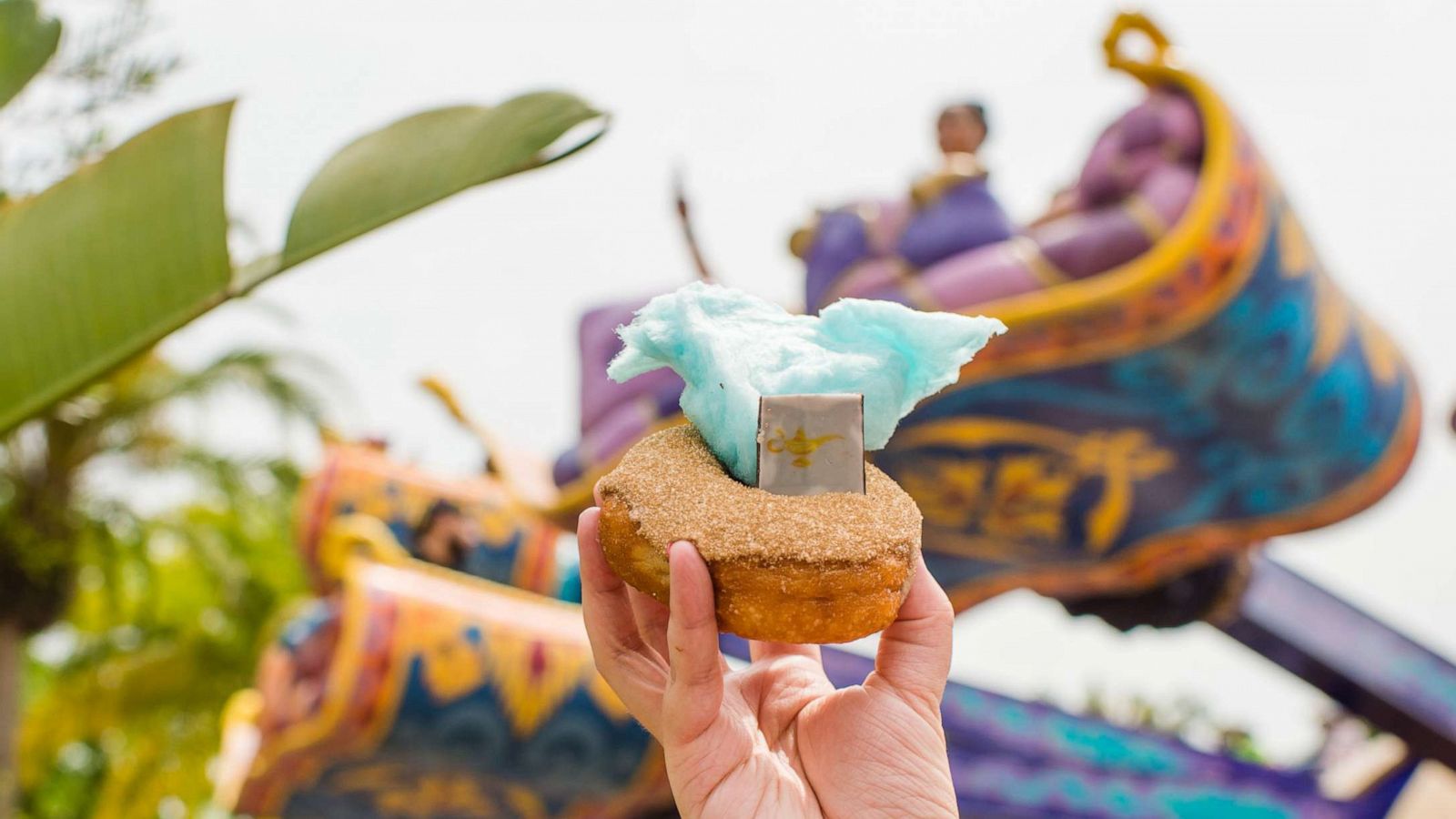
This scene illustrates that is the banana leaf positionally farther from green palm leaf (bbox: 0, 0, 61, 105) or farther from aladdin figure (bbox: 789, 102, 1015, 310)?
aladdin figure (bbox: 789, 102, 1015, 310)

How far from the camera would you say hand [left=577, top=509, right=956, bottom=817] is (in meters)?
1.08

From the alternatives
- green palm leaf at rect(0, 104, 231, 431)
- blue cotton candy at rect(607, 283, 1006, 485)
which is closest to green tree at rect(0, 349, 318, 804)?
green palm leaf at rect(0, 104, 231, 431)

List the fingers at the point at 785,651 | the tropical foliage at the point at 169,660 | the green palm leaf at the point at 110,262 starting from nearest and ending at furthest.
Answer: the fingers at the point at 785,651 → the green palm leaf at the point at 110,262 → the tropical foliage at the point at 169,660

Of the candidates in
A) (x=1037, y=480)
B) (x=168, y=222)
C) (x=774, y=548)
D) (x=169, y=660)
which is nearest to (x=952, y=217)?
(x=1037, y=480)

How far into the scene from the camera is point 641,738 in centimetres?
350

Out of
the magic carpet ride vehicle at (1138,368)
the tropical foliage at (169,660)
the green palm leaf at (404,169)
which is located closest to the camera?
the green palm leaf at (404,169)

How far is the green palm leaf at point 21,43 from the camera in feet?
6.41

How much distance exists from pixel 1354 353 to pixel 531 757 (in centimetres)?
254

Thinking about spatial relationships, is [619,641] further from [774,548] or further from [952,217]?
[952,217]

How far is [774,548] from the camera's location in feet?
3.43

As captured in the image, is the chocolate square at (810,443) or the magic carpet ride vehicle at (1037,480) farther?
the magic carpet ride vehicle at (1037,480)

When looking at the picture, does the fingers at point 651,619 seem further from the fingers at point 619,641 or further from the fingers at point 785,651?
the fingers at point 785,651

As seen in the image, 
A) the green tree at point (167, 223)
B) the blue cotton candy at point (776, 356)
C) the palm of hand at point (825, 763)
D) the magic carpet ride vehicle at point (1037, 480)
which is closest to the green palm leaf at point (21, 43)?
the green tree at point (167, 223)

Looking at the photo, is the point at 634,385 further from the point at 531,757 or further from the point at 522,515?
the point at 531,757
